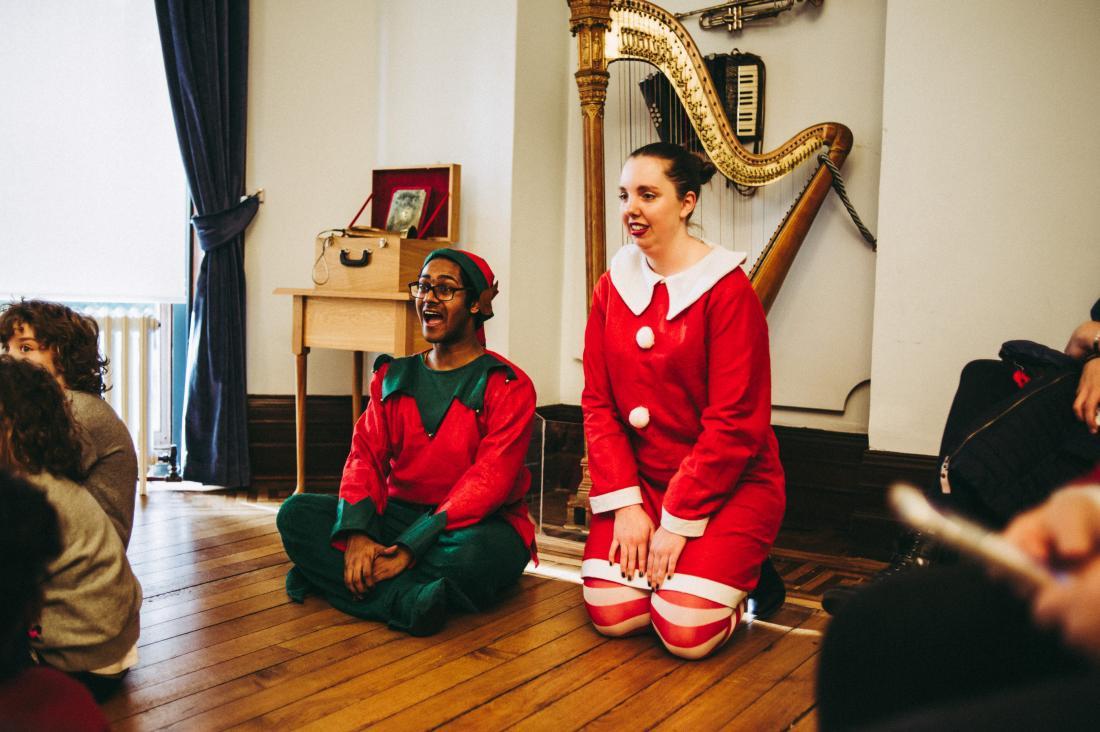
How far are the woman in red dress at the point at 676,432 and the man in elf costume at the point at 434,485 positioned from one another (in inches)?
10.4

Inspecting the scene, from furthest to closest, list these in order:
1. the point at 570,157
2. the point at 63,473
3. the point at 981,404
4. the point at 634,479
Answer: the point at 570,157 → the point at 634,479 → the point at 981,404 → the point at 63,473

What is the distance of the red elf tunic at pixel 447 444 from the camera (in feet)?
8.28

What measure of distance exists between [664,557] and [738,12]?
2374 millimetres

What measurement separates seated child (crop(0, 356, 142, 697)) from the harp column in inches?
69.8

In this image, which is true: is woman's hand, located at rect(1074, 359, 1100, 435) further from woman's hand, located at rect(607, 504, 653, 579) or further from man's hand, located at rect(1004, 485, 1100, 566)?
man's hand, located at rect(1004, 485, 1100, 566)

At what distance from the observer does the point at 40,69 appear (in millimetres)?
3682

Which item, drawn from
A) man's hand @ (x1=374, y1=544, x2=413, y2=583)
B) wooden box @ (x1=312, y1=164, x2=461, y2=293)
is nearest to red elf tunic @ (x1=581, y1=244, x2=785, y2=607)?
man's hand @ (x1=374, y1=544, x2=413, y2=583)

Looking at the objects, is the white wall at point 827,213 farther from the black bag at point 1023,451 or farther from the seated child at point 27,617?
the seated child at point 27,617

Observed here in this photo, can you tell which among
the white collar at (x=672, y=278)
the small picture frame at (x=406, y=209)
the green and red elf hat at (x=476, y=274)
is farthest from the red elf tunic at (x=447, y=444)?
the small picture frame at (x=406, y=209)

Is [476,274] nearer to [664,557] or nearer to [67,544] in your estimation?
[664,557]

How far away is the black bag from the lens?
189 cm

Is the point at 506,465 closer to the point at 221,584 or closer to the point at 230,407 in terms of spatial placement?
the point at 221,584

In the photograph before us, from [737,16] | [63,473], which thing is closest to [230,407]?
[63,473]

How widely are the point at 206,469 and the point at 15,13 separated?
6.29 ft
